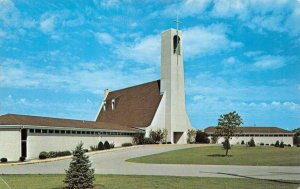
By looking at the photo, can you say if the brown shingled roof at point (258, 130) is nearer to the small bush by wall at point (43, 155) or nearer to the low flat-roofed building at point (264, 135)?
the low flat-roofed building at point (264, 135)

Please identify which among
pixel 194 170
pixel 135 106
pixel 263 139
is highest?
pixel 135 106

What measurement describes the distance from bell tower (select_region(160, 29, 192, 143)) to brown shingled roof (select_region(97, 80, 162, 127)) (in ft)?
6.51

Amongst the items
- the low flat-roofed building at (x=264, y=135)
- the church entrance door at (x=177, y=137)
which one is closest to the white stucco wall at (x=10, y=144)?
the church entrance door at (x=177, y=137)

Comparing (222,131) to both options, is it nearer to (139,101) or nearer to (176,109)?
(176,109)

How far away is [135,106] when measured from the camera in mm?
58062

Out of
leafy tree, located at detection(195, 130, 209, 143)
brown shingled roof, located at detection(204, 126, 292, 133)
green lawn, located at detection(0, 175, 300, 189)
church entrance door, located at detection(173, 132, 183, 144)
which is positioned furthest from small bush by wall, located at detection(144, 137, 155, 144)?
green lawn, located at detection(0, 175, 300, 189)

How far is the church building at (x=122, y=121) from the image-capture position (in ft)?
105

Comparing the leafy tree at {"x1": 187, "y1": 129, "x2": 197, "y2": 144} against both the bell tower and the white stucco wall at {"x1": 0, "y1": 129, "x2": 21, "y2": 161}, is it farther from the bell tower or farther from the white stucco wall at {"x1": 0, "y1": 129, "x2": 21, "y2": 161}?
the white stucco wall at {"x1": 0, "y1": 129, "x2": 21, "y2": 161}

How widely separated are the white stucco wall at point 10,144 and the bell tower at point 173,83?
25.1 meters

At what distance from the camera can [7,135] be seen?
31562mm

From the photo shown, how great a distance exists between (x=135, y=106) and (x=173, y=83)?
7908mm

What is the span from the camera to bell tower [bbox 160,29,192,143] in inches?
2093

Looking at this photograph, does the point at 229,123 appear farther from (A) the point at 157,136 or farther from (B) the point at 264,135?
(B) the point at 264,135

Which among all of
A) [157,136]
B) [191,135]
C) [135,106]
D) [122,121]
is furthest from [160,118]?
[122,121]
